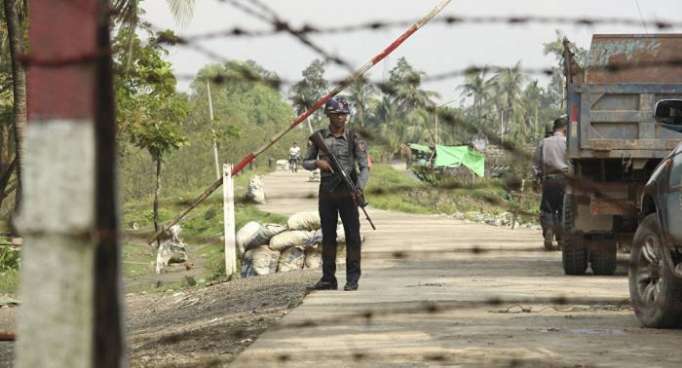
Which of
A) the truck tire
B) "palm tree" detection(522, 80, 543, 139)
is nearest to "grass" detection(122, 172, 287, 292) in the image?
the truck tire

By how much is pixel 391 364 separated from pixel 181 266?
692 inches

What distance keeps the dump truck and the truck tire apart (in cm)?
9

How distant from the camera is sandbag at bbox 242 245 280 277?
1880 cm

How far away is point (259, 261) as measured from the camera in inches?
747

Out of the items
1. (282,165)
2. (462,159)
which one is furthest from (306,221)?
(282,165)

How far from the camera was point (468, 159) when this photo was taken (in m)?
45.2

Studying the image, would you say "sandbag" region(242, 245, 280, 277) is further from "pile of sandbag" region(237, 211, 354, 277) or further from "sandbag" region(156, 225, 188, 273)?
"sandbag" region(156, 225, 188, 273)

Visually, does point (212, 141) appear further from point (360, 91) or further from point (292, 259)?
point (360, 91)

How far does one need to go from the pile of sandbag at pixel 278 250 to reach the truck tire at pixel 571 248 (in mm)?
4583

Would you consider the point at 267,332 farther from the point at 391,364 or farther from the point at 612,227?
the point at 612,227

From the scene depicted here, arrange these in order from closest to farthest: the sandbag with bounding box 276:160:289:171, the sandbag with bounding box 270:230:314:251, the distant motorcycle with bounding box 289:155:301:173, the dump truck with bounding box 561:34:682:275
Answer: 1. the dump truck with bounding box 561:34:682:275
2. the sandbag with bounding box 270:230:314:251
3. the distant motorcycle with bounding box 289:155:301:173
4. the sandbag with bounding box 276:160:289:171

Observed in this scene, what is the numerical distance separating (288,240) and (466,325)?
1008cm

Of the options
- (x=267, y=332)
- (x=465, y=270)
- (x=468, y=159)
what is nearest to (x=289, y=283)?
(x=465, y=270)

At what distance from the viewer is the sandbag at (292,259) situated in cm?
1898
